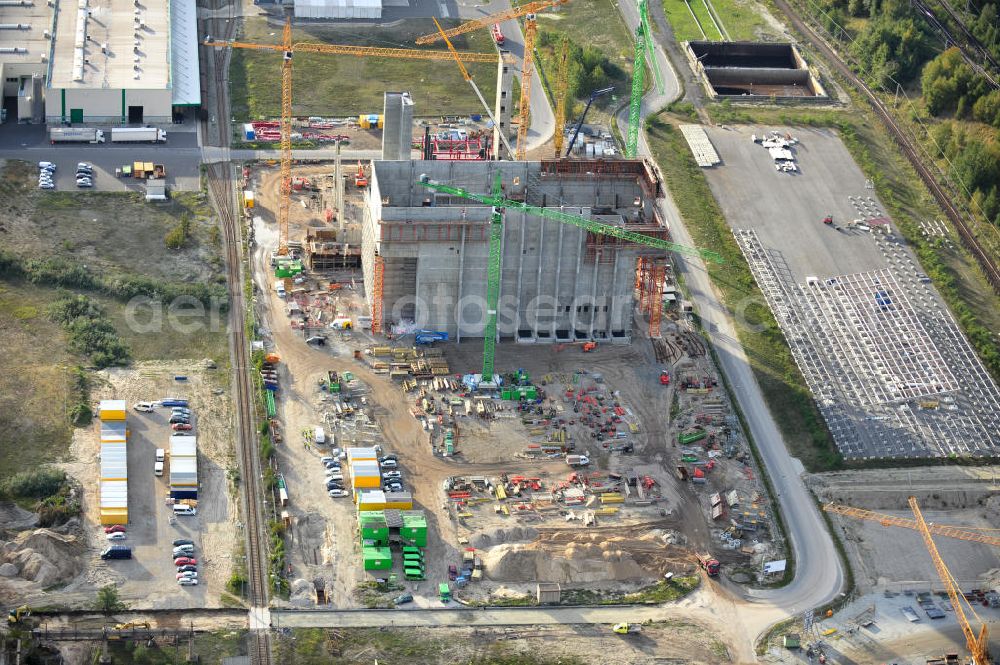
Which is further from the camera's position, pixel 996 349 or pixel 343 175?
pixel 343 175

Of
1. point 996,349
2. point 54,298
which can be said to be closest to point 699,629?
point 996,349

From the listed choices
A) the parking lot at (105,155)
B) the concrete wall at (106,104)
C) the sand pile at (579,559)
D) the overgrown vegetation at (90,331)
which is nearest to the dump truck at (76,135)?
the parking lot at (105,155)

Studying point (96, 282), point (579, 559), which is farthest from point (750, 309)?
point (96, 282)

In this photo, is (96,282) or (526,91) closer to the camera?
(96,282)

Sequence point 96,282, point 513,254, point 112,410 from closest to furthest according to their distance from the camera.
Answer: point 112,410
point 513,254
point 96,282

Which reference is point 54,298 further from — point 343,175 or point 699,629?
point 699,629

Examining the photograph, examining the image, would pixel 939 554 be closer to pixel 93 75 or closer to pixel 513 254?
pixel 513 254
